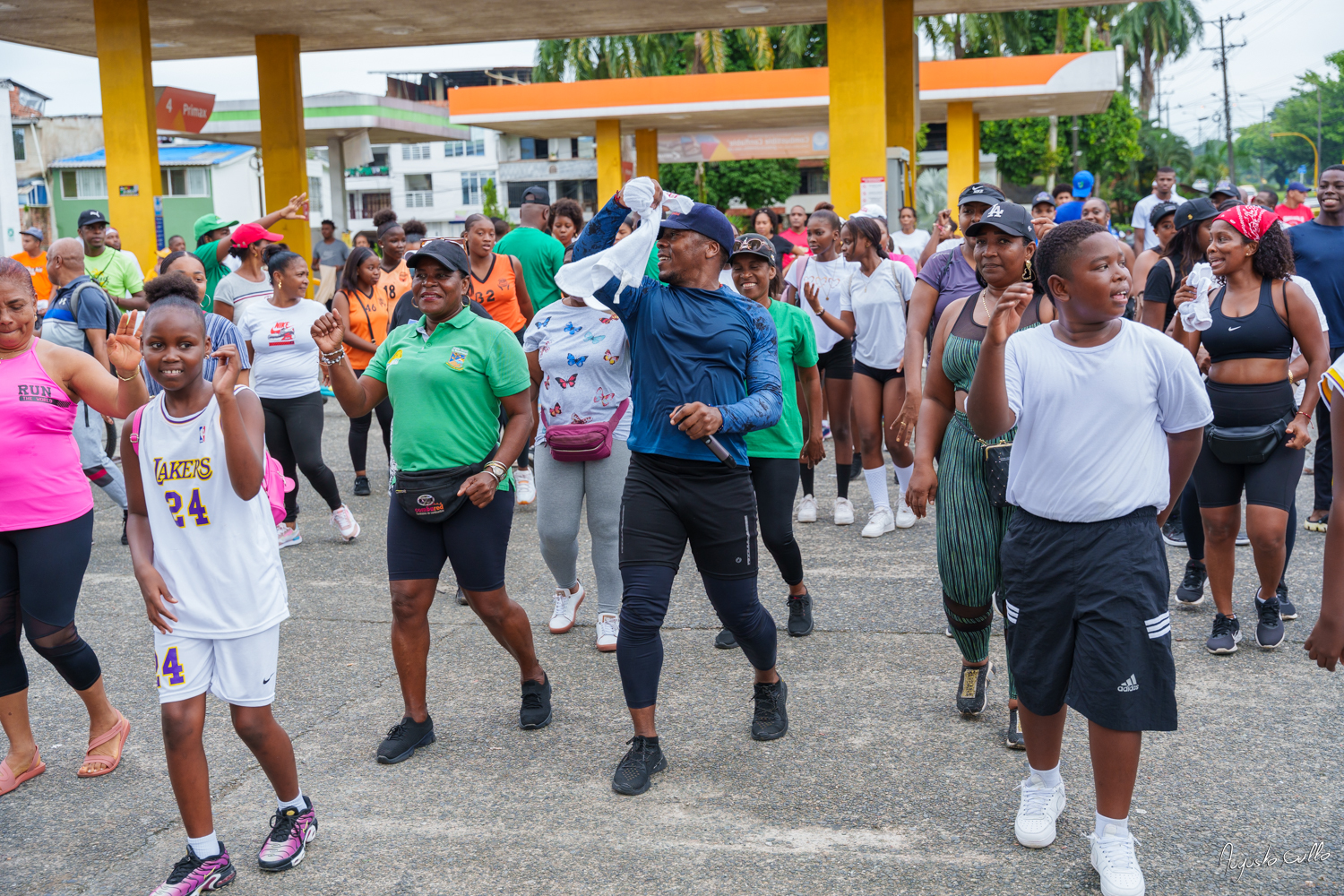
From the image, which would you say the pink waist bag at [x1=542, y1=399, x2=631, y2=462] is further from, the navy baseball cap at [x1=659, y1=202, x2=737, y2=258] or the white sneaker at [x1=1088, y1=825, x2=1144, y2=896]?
the white sneaker at [x1=1088, y1=825, x2=1144, y2=896]

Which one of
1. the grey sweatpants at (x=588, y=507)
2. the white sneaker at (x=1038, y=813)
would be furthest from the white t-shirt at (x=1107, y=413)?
the grey sweatpants at (x=588, y=507)

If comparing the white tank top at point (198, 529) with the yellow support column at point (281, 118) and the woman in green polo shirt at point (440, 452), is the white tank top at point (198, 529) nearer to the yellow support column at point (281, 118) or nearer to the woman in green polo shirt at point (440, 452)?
the woman in green polo shirt at point (440, 452)

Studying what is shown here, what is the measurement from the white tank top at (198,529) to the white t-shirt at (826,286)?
16.4 ft

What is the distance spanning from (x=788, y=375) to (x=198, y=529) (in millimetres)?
3144

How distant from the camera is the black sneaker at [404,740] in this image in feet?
14.5

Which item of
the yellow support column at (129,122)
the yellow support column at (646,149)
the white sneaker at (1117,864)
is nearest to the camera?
the white sneaker at (1117,864)

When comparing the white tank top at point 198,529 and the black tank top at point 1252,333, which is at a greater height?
the black tank top at point 1252,333

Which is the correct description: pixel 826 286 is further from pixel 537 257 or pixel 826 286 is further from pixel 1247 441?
pixel 1247 441

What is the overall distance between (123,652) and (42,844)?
81.1 inches

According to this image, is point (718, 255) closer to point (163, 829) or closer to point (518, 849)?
point (518, 849)

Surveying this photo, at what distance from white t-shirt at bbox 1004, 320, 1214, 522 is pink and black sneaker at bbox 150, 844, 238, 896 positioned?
8.61ft

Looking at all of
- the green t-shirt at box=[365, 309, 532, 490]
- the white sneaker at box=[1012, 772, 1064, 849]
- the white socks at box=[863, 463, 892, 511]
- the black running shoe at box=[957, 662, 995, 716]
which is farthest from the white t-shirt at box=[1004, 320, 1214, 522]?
the white socks at box=[863, 463, 892, 511]

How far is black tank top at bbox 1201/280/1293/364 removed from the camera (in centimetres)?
532

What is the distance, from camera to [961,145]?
1119 inches
